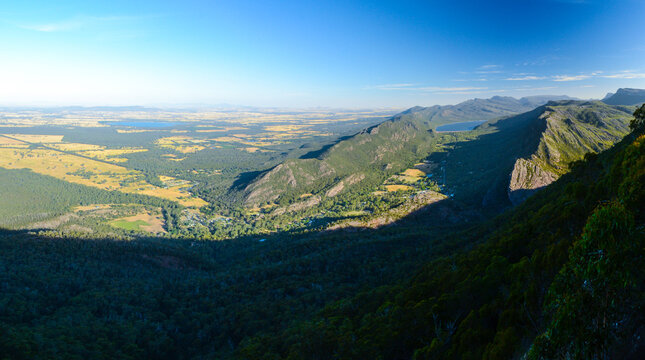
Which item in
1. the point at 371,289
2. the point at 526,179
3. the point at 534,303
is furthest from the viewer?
the point at 526,179

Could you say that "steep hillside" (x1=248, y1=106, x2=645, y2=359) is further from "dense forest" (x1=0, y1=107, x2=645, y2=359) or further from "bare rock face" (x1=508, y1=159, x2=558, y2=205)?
"bare rock face" (x1=508, y1=159, x2=558, y2=205)


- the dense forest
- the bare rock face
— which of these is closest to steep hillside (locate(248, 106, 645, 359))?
the dense forest

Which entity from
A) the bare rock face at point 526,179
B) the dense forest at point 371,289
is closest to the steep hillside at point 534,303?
the dense forest at point 371,289

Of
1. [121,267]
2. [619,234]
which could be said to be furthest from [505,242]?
[121,267]

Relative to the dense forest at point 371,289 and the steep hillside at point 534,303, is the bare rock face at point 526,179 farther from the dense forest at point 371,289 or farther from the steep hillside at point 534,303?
the steep hillside at point 534,303

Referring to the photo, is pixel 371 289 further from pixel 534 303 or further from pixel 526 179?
pixel 526 179

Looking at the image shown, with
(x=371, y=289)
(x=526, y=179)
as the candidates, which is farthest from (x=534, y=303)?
(x=526, y=179)
